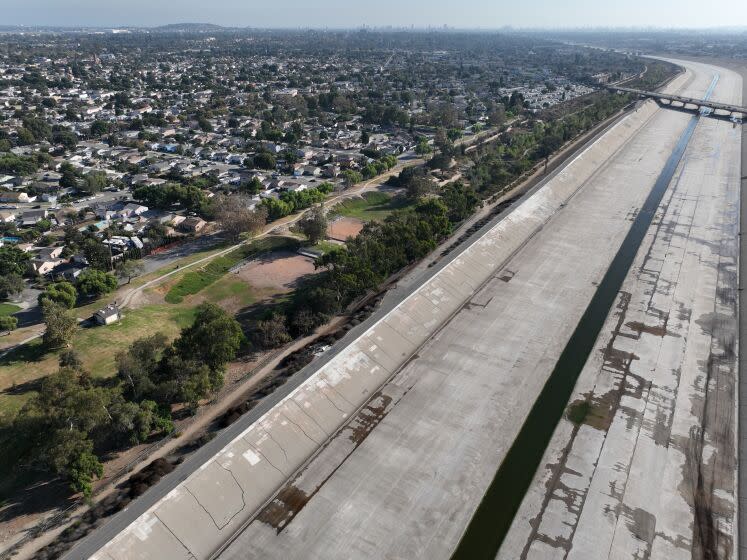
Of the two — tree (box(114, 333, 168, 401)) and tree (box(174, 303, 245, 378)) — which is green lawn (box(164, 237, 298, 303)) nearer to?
tree (box(114, 333, 168, 401))

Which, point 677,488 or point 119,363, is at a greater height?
point 119,363

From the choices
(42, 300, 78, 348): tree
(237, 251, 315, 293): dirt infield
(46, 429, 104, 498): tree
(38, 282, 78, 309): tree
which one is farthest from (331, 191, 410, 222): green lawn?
(46, 429, 104, 498): tree

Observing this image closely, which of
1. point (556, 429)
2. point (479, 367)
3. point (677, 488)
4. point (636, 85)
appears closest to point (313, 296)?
point (479, 367)

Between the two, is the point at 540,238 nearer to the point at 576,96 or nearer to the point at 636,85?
the point at 576,96

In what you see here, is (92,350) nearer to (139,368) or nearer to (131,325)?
(131,325)

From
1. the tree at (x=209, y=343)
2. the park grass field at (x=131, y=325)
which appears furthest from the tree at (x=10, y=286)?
the tree at (x=209, y=343)
